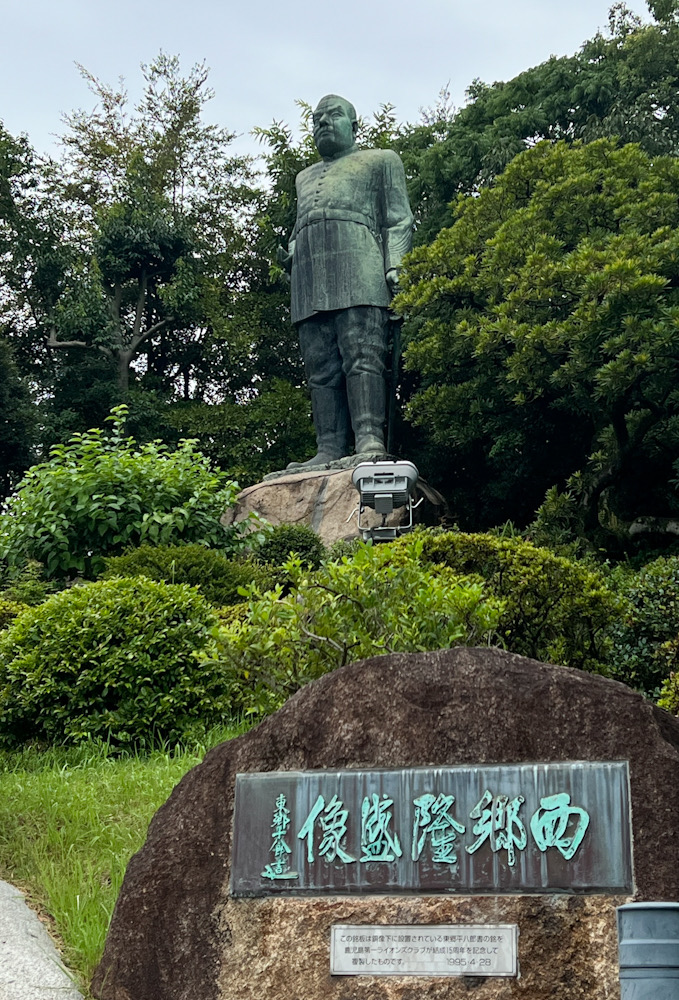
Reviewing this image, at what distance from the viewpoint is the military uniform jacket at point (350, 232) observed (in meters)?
13.2

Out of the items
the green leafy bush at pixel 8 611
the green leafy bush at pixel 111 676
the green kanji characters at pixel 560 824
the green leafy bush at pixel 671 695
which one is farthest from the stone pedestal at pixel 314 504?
the green kanji characters at pixel 560 824

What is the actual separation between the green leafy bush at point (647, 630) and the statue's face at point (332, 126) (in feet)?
26.5

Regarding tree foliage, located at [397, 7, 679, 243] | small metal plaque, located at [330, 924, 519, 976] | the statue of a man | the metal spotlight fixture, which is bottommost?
small metal plaque, located at [330, 924, 519, 976]

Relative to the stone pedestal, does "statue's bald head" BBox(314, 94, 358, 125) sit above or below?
above

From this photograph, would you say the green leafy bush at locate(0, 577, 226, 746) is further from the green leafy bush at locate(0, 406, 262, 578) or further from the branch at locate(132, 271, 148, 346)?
the branch at locate(132, 271, 148, 346)

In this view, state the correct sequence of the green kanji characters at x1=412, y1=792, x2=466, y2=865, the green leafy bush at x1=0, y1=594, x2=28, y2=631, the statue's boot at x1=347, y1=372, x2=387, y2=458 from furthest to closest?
the statue's boot at x1=347, y1=372, x2=387, y2=458, the green leafy bush at x1=0, y1=594, x2=28, y2=631, the green kanji characters at x1=412, y1=792, x2=466, y2=865

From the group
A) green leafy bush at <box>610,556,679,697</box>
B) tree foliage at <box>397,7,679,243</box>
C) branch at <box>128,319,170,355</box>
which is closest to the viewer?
green leafy bush at <box>610,556,679,697</box>

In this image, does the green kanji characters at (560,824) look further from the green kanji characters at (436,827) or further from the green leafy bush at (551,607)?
the green leafy bush at (551,607)

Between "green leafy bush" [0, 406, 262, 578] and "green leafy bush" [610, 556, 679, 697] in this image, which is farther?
"green leafy bush" [0, 406, 262, 578]

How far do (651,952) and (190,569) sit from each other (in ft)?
19.3

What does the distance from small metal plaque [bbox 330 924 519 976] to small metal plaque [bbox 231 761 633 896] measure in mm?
106

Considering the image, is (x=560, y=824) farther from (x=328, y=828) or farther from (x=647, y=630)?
(x=647, y=630)

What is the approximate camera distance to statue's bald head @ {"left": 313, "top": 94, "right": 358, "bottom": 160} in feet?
44.3

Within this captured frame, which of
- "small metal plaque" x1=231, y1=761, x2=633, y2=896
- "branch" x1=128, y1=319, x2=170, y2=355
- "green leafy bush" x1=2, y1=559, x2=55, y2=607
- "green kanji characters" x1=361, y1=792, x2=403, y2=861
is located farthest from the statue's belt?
"green kanji characters" x1=361, y1=792, x2=403, y2=861
